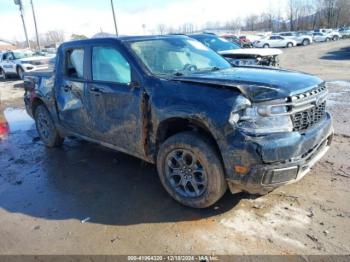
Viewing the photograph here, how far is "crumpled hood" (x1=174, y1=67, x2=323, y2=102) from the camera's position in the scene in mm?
3041

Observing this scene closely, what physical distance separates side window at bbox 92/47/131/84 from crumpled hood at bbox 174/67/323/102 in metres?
0.78

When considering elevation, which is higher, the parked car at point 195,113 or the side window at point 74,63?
the side window at point 74,63

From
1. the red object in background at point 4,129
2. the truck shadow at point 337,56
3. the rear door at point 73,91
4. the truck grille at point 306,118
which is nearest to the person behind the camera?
the truck grille at point 306,118

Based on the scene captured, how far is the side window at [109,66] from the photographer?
399 cm

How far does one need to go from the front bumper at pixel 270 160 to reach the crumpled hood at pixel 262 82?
1.28 ft

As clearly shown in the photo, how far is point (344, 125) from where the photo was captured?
6.28 m

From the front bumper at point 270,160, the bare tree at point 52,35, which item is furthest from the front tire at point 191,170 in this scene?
A: the bare tree at point 52,35

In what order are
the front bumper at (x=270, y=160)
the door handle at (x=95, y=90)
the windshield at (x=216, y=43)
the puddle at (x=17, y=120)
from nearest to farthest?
the front bumper at (x=270, y=160) → the door handle at (x=95, y=90) → the puddle at (x=17, y=120) → the windshield at (x=216, y=43)

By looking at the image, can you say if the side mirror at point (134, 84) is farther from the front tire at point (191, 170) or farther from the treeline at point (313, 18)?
the treeline at point (313, 18)

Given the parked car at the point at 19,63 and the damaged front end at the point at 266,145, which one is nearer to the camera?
the damaged front end at the point at 266,145

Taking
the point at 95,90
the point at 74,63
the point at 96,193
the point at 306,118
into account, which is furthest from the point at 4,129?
the point at 306,118

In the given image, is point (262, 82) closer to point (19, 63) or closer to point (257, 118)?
point (257, 118)

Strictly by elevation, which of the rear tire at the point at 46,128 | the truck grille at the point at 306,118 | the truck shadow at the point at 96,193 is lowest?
the truck shadow at the point at 96,193

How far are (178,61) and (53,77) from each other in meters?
2.30
